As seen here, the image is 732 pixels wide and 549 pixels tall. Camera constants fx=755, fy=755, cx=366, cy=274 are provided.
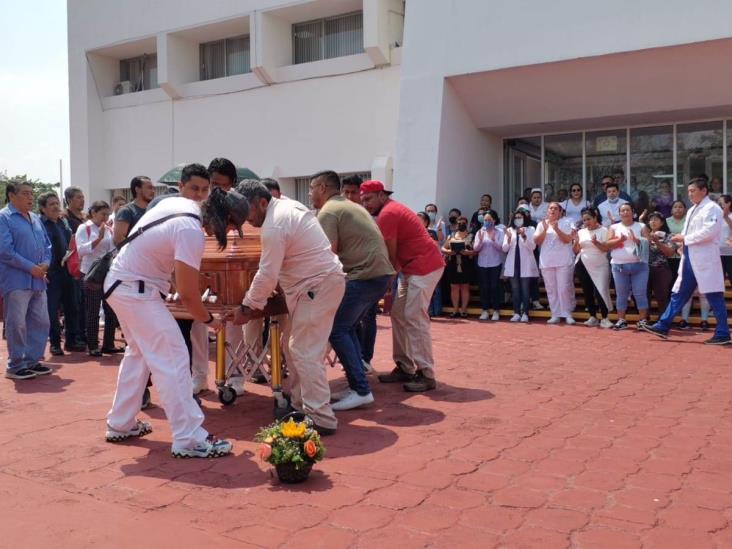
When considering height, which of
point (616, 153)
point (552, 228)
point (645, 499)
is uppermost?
point (616, 153)

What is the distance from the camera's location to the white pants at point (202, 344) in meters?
6.27

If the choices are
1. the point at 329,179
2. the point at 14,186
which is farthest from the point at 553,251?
the point at 14,186

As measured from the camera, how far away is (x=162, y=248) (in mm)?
4535

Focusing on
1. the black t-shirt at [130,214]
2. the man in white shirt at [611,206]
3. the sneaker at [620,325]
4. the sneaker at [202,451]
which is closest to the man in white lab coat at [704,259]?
the sneaker at [620,325]

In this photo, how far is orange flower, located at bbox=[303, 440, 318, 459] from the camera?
13.6 ft

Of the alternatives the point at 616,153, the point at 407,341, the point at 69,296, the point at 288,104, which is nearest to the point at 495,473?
the point at 407,341

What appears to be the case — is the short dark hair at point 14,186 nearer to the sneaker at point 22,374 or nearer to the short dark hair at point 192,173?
the sneaker at point 22,374

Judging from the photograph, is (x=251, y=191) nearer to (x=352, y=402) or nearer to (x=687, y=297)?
(x=352, y=402)

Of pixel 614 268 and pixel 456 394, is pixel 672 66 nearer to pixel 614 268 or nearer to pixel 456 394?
pixel 614 268

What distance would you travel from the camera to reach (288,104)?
1744 cm

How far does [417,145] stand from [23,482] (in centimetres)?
1128

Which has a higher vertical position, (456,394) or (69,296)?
(69,296)

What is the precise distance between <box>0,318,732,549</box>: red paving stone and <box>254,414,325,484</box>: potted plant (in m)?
0.09

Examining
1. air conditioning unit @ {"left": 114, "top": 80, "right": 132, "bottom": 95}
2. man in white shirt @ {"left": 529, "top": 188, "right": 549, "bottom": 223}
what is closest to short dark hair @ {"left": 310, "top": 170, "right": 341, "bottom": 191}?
man in white shirt @ {"left": 529, "top": 188, "right": 549, "bottom": 223}
